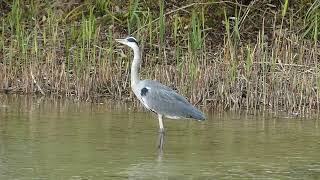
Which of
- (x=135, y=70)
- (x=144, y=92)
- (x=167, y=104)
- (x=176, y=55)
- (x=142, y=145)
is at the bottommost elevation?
(x=142, y=145)

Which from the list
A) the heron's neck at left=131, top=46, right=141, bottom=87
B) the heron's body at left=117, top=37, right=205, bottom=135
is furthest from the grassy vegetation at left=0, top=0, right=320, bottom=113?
the heron's body at left=117, top=37, right=205, bottom=135

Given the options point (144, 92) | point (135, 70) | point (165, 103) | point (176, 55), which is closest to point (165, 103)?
point (165, 103)

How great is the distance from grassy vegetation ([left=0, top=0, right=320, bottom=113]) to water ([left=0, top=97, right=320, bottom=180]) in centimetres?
82

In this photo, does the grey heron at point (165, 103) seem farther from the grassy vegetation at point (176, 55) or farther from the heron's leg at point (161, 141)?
the grassy vegetation at point (176, 55)

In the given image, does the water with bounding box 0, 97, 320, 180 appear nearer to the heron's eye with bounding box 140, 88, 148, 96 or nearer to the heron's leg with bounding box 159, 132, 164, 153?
the heron's leg with bounding box 159, 132, 164, 153

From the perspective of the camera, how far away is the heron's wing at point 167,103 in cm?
979

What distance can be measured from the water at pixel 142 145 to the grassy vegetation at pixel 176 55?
0.82 meters

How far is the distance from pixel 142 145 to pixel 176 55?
540 cm

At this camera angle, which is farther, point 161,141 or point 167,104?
point 167,104

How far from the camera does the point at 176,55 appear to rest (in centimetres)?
1457

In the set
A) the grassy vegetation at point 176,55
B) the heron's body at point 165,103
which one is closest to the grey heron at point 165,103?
the heron's body at point 165,103

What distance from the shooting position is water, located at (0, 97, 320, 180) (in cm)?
785

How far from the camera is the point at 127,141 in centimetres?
945

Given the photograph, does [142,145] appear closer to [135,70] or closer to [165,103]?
[165,103]
